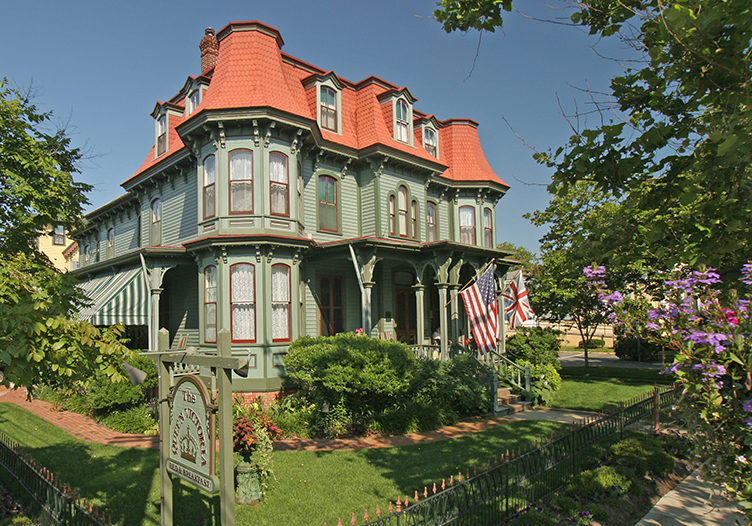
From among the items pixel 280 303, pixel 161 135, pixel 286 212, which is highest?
pixel 161 135

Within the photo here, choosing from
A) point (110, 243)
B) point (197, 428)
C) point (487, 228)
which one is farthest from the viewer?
point (110, 243)

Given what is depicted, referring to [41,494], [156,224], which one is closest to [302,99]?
[156,224]

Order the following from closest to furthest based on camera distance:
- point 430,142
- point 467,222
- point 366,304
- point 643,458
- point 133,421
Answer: point 643,458
point 133,421
point 366,304
point 430,142
point 467,222

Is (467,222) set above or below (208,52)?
below

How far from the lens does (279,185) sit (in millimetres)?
15688

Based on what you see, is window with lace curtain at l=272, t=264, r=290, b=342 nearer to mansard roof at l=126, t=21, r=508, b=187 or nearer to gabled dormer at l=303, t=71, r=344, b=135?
mansard roof at l=126, t=21, r=508, b=187

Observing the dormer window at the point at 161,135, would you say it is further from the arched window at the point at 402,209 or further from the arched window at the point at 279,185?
the arched window at the point at 402,209

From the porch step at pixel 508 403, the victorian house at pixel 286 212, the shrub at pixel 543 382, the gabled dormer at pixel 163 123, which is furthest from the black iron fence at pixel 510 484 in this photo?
the gabled dormer at pixel 163 123

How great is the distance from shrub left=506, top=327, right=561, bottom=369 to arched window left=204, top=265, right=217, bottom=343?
11284mm

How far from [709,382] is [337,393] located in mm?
9630

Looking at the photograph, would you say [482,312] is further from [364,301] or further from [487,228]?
[487,228]

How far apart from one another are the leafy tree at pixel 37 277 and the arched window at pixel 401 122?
12.5 metres

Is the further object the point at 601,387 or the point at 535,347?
the point at 601,387

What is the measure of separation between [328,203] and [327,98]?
Answer: 4.07 m
